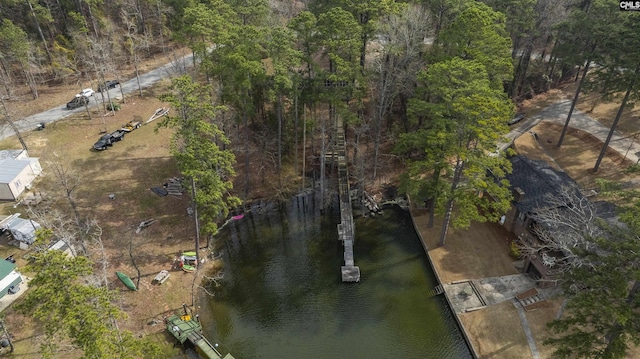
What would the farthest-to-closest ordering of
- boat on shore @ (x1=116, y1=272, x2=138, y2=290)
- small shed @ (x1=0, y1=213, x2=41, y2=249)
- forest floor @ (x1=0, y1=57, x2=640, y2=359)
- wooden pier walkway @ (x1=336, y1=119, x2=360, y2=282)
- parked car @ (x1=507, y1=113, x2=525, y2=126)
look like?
parked car @ (x1=507, y1=113, x2=525, y2=126), small shed @ (x1=0, y1=213, x2=41, y2=249), wooden pier walkway @ (x1=336, y1=119, x2=360, y2=282), boat on shore @ (x1=116, y1=272, x2=138, y2=290), forest floor @ (x1=0, y1=57, x2=640, y2=359)

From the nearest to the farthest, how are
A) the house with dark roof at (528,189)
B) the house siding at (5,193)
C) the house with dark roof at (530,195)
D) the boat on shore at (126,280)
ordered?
1. the boat on shore at (126,280)
2. the house with dark roof at (530,195)
3. the house with dark roof at (528,189)
4. the house siding at (5,193)

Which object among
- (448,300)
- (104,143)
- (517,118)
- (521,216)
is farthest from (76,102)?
(517,118)

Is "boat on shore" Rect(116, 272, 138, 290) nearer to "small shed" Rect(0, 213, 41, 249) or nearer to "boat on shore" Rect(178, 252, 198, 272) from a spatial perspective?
"boat on shore" Rect(178, 252, 198, 272)

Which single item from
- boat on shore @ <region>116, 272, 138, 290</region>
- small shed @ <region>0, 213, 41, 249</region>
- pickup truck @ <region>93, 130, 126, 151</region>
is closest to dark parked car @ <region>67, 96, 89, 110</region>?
pickup truck @ <region>93, 130, 126, 151</region>

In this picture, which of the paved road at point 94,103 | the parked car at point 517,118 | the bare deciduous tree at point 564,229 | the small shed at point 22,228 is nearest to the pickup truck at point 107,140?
the paved road at point 94,103

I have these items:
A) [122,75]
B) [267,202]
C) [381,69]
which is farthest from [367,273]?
[122,75]

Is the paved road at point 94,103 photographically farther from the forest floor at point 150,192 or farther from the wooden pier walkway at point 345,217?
the wooden pier walkway at point 345,217
